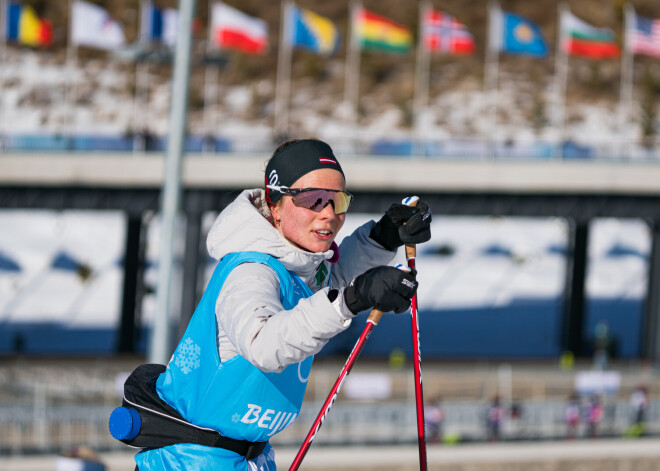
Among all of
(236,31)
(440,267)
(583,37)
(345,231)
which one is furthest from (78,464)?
(440,267)

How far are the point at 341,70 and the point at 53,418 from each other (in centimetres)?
6511

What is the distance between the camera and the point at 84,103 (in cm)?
7888

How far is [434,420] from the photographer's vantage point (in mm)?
19406

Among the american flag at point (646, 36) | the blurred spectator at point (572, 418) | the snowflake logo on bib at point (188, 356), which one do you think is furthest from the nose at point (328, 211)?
the american flag at point (646, 36)

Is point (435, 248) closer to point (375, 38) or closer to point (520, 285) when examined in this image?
point (520, 285)

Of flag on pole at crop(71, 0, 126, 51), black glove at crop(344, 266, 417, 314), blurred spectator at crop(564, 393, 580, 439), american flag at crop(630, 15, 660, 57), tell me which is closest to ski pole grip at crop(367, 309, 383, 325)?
black glove at crop(344, 266, 417, 314)

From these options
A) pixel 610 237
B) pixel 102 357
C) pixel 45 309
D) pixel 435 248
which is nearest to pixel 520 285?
pixel 435 248

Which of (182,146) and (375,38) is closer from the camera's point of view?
(182,146)

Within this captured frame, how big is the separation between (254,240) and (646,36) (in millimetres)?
32091

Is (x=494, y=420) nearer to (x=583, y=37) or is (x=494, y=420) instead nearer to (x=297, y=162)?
(x=297, y=162)

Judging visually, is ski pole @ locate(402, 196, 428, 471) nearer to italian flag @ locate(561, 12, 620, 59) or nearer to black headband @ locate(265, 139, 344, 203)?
black headband @ locate(265, 139, 344, 203)

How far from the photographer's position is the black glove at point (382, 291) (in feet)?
10.7

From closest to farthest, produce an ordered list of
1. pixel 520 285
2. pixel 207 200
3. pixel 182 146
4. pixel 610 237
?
pixel 182 146
pixel 207 200
pixel 520 285
pixel 610 237

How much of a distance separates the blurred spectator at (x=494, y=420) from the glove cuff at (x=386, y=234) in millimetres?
15648
